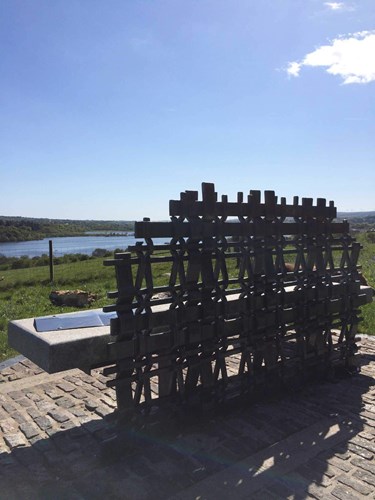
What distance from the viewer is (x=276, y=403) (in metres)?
5.10

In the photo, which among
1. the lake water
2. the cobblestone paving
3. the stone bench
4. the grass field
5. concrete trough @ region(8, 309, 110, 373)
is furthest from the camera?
the lake water

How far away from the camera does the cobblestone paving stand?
345cm

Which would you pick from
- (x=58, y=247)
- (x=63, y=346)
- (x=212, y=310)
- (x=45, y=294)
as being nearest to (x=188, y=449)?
(x=212, y=310)

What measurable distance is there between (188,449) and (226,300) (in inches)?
59.6

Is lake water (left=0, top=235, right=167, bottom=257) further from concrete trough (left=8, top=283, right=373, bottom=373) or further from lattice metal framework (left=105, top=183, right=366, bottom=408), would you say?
concrete trough (left=8, top=283, right=373, bottom=373)

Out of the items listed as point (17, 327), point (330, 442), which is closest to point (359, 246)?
point (330, 442)

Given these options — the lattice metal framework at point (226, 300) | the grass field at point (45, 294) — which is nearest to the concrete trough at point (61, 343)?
the lattice metal framework at point (226, 300)

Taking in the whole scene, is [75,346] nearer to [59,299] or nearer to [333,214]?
[333,214]

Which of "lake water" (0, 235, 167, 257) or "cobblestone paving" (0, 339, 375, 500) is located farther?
"lake water" (0, 235, 167, 257)

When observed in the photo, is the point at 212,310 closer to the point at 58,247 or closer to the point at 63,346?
the point at 63,346

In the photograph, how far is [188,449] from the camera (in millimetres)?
4039

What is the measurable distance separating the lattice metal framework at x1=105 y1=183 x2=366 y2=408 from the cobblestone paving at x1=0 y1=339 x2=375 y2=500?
389 millimetres

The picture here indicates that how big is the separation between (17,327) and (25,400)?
1215mm

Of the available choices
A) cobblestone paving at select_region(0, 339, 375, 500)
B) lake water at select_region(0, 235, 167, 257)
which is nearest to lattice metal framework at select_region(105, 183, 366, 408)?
cobblestone paving at select_region(0, 339, 375, 500)
